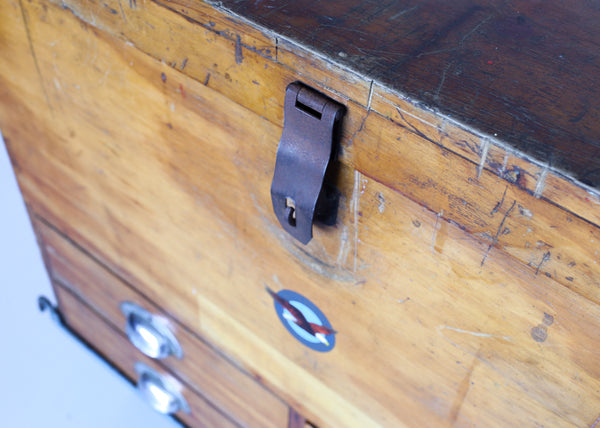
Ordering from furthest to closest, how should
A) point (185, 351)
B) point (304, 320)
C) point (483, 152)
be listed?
point (185, 351) < point (304, 320) < point (483, 152)

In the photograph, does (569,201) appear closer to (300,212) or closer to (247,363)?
(300,212)

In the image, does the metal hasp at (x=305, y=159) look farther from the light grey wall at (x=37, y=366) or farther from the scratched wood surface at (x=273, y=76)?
the light grey wall at (x=37, y=366)

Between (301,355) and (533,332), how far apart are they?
0.32 m

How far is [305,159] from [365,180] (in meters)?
0.06

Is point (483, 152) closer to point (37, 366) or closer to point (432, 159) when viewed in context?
point (432, 159)

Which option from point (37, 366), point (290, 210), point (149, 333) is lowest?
point (37, 366)

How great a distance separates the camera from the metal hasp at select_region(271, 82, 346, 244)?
0.46 meters

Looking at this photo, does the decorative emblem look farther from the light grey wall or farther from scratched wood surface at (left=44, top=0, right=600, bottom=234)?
the light grey wall

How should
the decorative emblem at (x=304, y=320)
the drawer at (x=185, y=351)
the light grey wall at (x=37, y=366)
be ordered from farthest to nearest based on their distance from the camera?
the light grey wall at (x=37, y=366) → the drawer at (x=185, y=351) → the decorative emblem at (x=304, y=320)

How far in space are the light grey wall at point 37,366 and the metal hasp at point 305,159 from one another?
32.0 inches

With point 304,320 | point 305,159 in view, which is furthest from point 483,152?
point 304,320

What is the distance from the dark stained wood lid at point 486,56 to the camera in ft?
1.33

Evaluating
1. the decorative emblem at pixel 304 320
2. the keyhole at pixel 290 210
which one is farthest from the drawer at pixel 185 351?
the keyhole at pixel 290 210

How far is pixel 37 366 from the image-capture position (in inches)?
52.8
